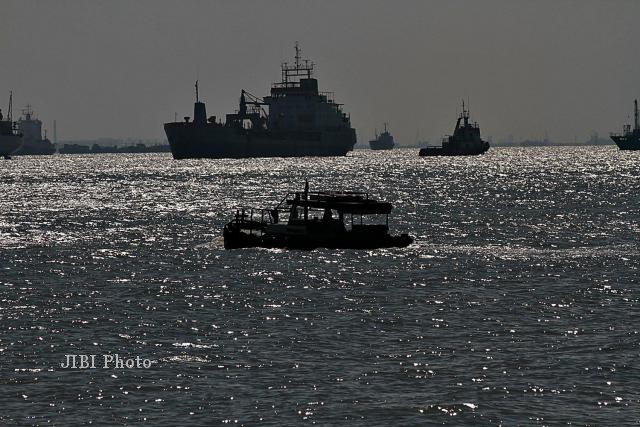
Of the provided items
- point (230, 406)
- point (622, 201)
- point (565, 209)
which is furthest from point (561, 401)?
point (622, 201)

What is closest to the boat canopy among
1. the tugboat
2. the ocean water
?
the tugboat

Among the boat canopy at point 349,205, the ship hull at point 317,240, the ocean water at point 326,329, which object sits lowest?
the ocean water at point 326,329

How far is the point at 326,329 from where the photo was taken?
4259 cm

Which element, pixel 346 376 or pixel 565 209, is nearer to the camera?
pixel 346 376

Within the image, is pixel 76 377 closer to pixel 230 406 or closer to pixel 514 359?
pixel 230 406

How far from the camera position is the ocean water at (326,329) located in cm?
3194

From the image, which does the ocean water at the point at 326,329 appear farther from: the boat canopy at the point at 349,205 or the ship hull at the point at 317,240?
the boat canopy at the point at 349,205

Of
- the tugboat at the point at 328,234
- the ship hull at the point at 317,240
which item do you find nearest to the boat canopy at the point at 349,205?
the tugboat at the point at 328,234

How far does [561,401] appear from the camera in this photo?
32.1 meters

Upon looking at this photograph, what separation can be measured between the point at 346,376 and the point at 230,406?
4325mm

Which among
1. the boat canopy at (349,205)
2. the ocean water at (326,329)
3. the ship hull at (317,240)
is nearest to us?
the ocean water at (326,329)

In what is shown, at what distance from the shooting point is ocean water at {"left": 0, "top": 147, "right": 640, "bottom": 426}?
31.9 m

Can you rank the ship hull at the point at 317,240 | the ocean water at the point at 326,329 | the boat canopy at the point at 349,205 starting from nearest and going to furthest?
the ocean water at the point at 326,329 < the ship hull at the point at 317,240 < the boat canopy at the point at 349,205

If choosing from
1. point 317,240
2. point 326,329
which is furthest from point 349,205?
point 326,329
